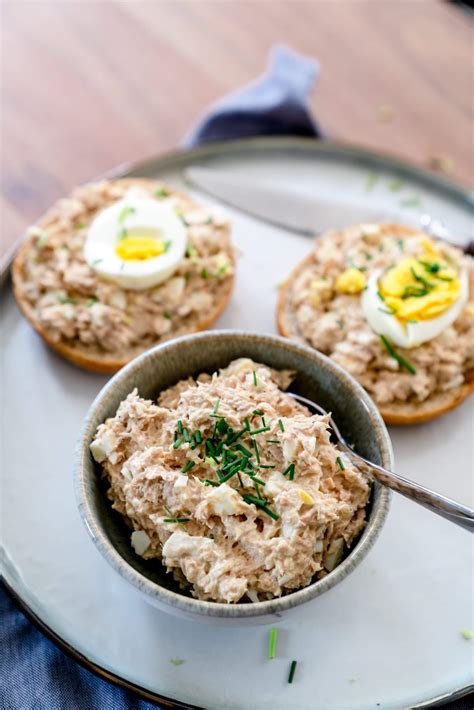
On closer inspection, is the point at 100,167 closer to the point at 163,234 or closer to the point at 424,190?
the point at 163,234

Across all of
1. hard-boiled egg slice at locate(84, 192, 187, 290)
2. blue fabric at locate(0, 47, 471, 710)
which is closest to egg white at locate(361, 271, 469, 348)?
hard-boiled egg slice at locate(84, 192, 187, 290)

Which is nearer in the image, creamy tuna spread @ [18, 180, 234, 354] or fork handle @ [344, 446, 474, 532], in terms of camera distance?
fork handle @ [344, 446, 474, 532]

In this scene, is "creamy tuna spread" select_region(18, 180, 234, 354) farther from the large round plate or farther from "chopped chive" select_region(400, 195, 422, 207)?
"chopped chive" select_region(400, 195, 422, 207)

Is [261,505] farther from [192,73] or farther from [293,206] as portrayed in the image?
[192,73]

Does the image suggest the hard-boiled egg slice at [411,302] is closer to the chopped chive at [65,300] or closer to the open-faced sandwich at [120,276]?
the open-faced sandwich at [120,276]

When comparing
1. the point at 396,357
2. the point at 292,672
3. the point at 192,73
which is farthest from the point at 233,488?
the point at 192,73

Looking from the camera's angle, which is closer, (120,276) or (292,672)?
(292,672)
